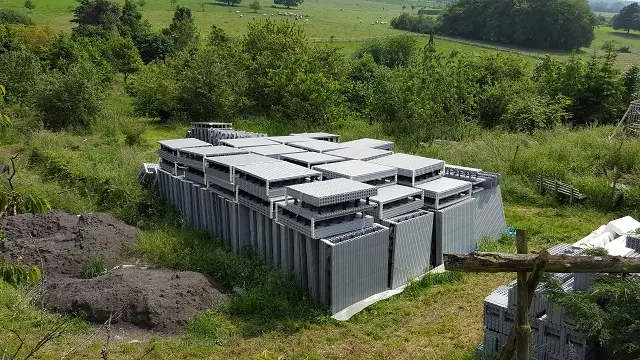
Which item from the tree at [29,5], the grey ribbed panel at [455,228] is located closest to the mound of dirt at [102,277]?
the grey ribbed panel at [455,228]

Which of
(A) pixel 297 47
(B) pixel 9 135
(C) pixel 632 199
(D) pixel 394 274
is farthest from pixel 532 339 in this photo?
(A) pixel 297 47

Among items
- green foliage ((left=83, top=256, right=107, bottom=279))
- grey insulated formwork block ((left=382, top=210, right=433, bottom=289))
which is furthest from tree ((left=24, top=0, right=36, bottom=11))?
grey insulated formwork block ((left=382, top=210, right=433, bottom=289))

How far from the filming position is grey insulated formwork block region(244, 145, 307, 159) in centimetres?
993

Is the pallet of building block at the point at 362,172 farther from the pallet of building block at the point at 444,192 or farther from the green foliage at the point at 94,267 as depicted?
the green foliage at the point at 94,267

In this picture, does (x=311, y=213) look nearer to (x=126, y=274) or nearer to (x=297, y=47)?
Result: (x=126, y=274)

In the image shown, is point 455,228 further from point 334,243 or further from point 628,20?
point 628,20

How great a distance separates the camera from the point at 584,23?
4525cm

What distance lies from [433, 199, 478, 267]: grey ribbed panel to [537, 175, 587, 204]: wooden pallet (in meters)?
4.01

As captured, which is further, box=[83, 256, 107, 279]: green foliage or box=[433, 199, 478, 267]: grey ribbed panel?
A: box=[433, 199, 478, 267]: grey ribbed panel

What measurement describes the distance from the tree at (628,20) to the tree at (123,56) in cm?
5683

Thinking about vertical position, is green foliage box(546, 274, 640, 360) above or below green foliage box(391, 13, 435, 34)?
below

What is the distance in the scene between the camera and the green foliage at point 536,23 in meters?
45.1

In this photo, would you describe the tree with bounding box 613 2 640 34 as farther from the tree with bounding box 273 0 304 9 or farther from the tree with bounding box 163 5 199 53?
the tree with bounding box 163 5 199 53

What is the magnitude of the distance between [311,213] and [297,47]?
1537 cm
